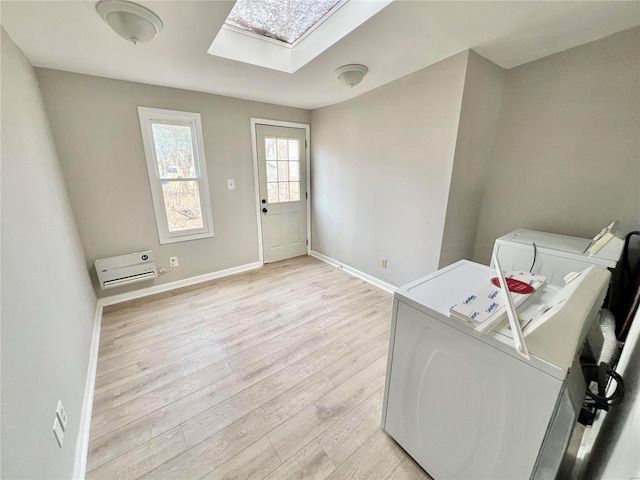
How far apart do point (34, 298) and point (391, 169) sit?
2.78m

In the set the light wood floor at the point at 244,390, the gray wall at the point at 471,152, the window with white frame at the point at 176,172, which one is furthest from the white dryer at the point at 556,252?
the window with white frame at the point at 176,172

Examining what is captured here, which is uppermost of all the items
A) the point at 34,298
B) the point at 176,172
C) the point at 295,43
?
the point at 295,43

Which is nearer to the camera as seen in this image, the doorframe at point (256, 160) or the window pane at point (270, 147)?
the doorframe at point (256, 160)

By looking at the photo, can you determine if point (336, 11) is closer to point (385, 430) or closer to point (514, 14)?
point (514, 14)

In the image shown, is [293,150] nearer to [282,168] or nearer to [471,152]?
[282,168]

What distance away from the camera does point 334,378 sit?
5.66 ft

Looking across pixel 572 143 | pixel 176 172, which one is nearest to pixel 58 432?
pixel 176 172

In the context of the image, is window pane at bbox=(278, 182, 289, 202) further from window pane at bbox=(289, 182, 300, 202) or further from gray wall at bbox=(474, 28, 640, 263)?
gray wall at bbox=(474, 28, 640, 263)

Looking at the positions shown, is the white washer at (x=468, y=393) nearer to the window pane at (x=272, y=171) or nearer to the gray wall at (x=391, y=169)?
the gray wall at (x=391, y=169)

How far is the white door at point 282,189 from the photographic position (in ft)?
11.2

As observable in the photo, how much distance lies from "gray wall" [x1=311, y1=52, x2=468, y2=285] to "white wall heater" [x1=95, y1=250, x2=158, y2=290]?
232 cm

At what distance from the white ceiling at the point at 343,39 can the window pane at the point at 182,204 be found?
3.43 ft

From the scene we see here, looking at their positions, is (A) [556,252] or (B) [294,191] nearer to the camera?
(A) [556,252]

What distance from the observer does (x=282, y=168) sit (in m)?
3.59
